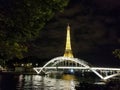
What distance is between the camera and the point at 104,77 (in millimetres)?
101562

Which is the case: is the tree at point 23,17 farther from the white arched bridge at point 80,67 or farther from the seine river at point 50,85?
the white arched bridge at point 80,67

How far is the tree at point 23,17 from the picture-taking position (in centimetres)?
1028

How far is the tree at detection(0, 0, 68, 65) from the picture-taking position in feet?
33.7

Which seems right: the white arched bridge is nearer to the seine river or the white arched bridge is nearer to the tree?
the seine river

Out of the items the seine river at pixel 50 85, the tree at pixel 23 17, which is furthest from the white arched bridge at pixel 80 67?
the tree at pixel 23 17

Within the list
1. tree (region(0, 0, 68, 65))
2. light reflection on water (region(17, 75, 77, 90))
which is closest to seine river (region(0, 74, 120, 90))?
light reflection on water (region(17, 75, 77, 90))

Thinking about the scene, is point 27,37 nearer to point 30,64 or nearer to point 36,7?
point 36,7

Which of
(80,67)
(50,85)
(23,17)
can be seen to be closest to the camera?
(23,17)

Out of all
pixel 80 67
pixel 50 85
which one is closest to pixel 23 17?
pixel 50 85

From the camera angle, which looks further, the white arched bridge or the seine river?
the white arched bridge

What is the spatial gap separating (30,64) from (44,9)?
605 feet

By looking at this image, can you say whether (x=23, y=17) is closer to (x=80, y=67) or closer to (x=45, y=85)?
(x=45, y=85)

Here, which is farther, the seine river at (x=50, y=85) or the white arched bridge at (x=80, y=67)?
the white arched bridge at (x=80, y=67)

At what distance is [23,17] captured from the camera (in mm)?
10492
